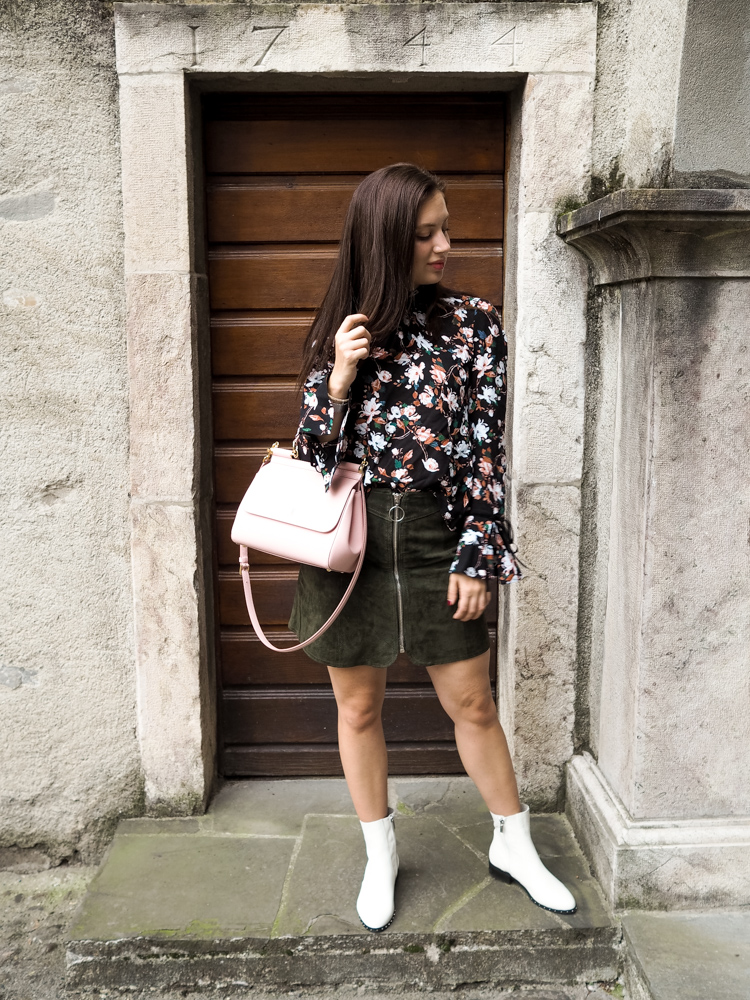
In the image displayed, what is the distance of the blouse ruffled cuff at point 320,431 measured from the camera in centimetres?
208

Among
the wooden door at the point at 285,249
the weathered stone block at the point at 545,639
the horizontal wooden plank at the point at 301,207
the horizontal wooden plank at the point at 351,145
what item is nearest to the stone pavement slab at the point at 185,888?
the wooden door at the point at 285,249

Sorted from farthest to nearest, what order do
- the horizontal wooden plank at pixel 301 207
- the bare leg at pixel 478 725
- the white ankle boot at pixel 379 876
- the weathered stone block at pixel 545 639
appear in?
the horizontal wooden plank at pixel 301 207
the weathered stone block at pixel 545 639
the white ankle boot at pixel 379 876
the bare leg at pixel 478 725

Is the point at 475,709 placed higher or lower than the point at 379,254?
lower

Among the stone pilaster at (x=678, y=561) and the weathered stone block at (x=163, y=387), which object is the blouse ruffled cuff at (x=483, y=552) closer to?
the stone pilaster at (x=678, y=561)

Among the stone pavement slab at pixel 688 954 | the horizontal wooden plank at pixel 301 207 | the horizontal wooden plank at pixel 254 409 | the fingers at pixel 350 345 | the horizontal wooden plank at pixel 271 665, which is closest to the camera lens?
the fingers at pixel 350 345

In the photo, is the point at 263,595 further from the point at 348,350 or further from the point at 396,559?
the point at 348,350

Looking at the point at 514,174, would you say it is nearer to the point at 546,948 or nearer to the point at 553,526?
the point at 553,526

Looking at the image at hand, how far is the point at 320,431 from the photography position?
2.08 meters

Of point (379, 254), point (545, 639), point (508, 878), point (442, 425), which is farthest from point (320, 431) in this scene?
point (508, 878)

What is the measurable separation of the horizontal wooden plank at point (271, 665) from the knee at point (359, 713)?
2.58ft

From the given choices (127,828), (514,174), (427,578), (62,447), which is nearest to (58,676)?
(127,828)

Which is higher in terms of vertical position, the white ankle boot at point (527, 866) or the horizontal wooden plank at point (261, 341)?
the horizontal wooden plank at point (261, 341)

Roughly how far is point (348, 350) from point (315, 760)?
1.85 meters

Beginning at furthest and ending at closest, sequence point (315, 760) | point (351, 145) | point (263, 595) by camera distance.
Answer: point (315, 760)
point (263, 595)
point (351, 145)
